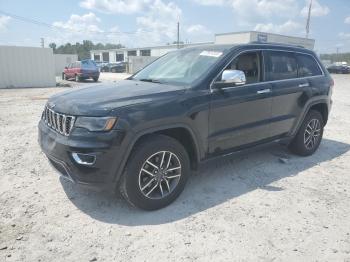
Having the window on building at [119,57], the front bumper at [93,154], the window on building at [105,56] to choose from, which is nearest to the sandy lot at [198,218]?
the front bumper at [93,154]

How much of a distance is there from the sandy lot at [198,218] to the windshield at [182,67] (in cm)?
148

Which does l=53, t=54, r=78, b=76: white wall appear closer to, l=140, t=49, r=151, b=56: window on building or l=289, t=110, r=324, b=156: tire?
l=140, t=49, r=151, b=56: window on building

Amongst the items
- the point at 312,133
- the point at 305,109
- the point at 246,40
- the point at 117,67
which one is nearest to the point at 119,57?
the point at 117,67

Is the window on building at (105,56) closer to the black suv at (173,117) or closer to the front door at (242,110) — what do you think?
the black suv at (173,117)

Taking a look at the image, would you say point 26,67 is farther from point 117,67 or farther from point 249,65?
point 117,67

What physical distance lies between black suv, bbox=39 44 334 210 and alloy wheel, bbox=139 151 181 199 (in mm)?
12

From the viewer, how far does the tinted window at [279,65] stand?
15.9 ft

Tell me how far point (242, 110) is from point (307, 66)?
204 cm

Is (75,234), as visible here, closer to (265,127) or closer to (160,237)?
(160,237)

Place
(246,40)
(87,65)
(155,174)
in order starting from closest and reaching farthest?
(155,174) < (87,65) < (246,40)

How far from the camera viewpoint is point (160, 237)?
10.7 ft

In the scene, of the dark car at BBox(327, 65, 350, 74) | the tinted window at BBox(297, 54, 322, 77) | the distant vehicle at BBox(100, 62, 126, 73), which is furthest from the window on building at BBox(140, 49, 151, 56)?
the tinted window at BBox(297, 54, 322, 77)

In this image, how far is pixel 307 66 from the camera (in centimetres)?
563

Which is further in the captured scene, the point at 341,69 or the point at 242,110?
the point at 341,69
